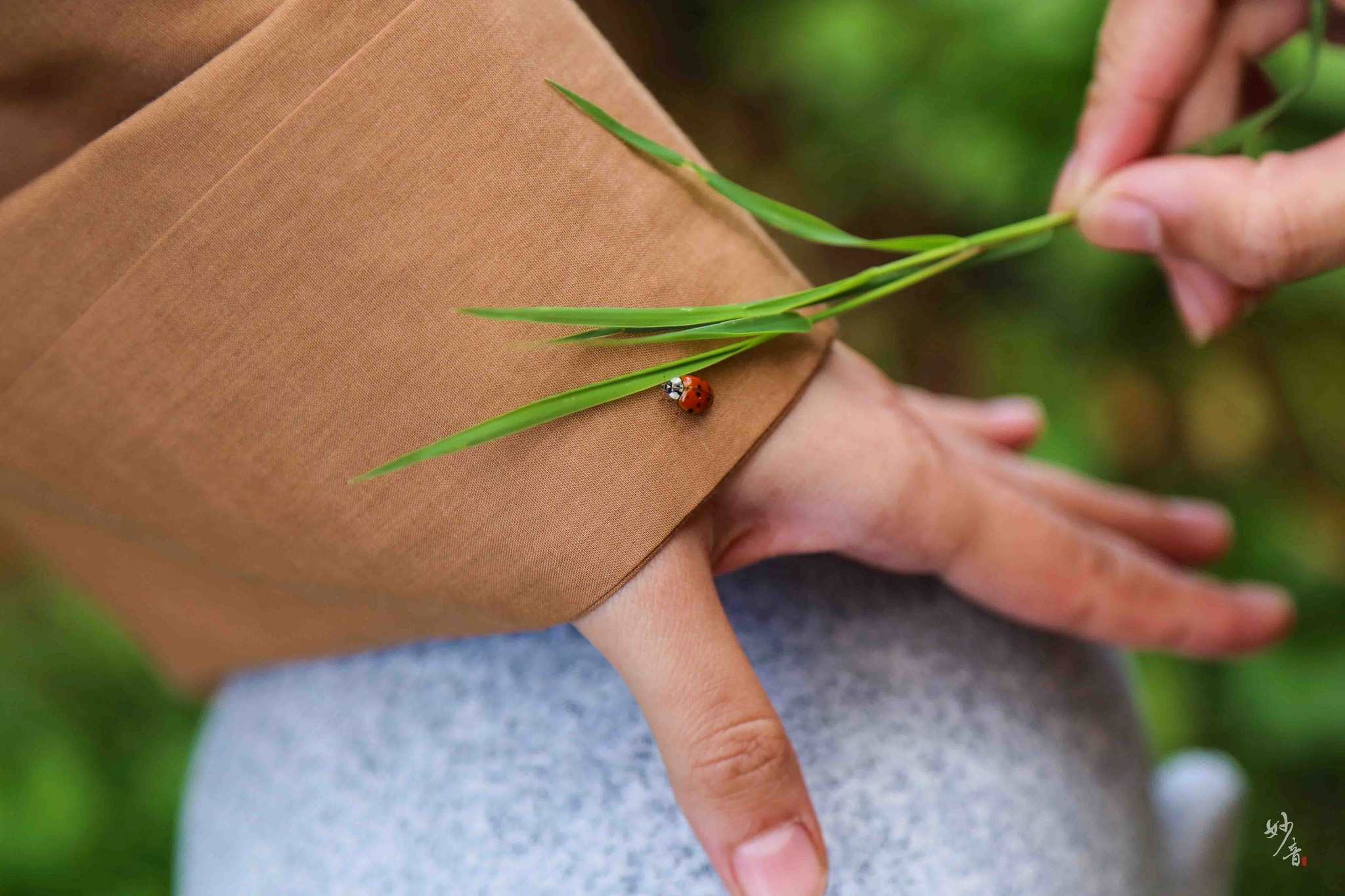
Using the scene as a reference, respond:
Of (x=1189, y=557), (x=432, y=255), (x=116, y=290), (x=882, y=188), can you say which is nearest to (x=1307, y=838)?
(x=1189, y=557)


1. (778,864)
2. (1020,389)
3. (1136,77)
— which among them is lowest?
(778,864)

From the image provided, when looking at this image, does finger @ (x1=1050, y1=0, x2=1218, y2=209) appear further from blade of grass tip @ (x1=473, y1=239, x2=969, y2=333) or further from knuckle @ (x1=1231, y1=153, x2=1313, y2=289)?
blade of grass tip @ (x1=473, y1=239, x2=969, y2=333)

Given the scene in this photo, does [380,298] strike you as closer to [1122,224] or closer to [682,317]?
[682,317]

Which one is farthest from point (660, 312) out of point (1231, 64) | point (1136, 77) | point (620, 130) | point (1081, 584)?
point (1231, 64)

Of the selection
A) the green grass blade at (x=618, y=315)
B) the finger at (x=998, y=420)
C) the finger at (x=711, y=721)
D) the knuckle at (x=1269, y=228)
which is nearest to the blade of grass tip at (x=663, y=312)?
the green grass blade at (x=618, y=315)

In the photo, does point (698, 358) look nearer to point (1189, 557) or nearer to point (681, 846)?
point (681, 846)

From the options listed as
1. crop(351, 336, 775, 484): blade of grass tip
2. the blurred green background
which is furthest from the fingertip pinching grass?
the blurred green background
